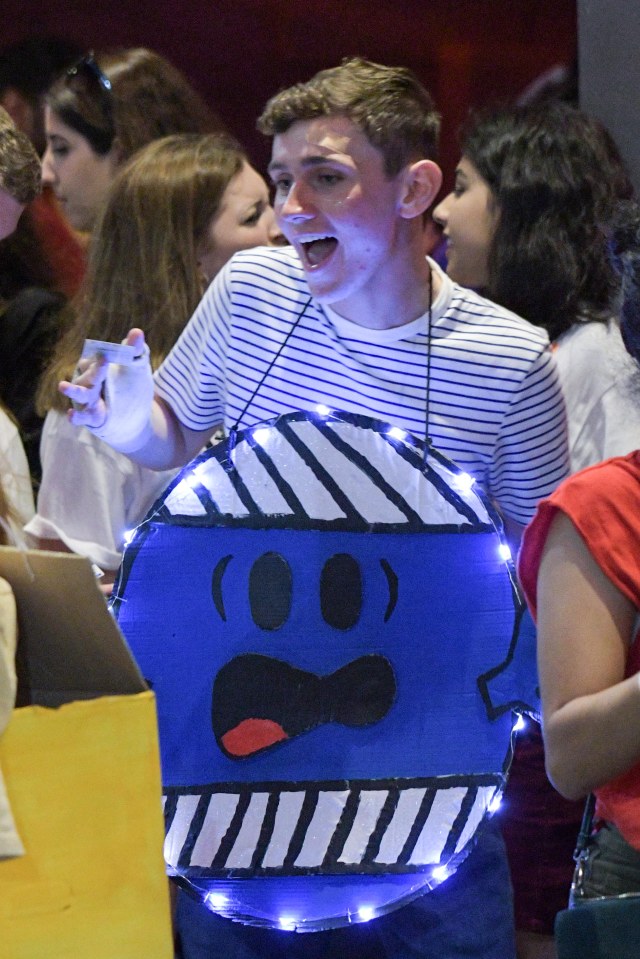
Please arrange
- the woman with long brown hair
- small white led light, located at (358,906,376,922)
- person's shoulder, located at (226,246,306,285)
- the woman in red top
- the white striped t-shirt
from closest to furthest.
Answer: the woman in red top → small white led light, located at (358,906,376,922) → the white striped t-shirt → person's shoulder, located at (226,246,306,285) → the woman with long brown hair

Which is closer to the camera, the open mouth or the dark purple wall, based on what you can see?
the open mouth

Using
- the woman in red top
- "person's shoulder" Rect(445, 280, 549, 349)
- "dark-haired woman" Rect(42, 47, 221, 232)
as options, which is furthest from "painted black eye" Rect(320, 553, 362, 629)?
"dark-haired woman" Rect(42, 47, 221, 232)

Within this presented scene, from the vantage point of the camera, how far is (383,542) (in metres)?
1.45

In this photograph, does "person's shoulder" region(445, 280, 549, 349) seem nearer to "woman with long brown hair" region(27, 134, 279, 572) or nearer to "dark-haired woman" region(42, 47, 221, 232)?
"woman with long brown hair" region(27, 134, 279, 572)

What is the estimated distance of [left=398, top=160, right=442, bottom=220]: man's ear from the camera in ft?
5.65

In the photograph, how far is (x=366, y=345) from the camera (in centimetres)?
167

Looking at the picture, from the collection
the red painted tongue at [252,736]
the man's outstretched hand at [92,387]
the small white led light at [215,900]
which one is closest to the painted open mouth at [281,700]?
the red painted tongue at [252,736]

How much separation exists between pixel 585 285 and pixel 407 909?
1.04m

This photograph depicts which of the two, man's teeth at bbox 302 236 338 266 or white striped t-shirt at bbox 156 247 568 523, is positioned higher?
man's teeth at bbox 302 236 338 266

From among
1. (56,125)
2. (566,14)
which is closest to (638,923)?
(56,125)

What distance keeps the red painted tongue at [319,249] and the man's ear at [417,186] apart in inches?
4.2

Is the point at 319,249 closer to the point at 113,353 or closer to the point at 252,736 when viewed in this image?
the point at 113,353

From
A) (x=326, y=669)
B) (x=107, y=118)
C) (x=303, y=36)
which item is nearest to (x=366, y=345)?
(x=326, y=669)

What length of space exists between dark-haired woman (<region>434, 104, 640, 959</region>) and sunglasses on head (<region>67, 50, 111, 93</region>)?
2.67 feet
